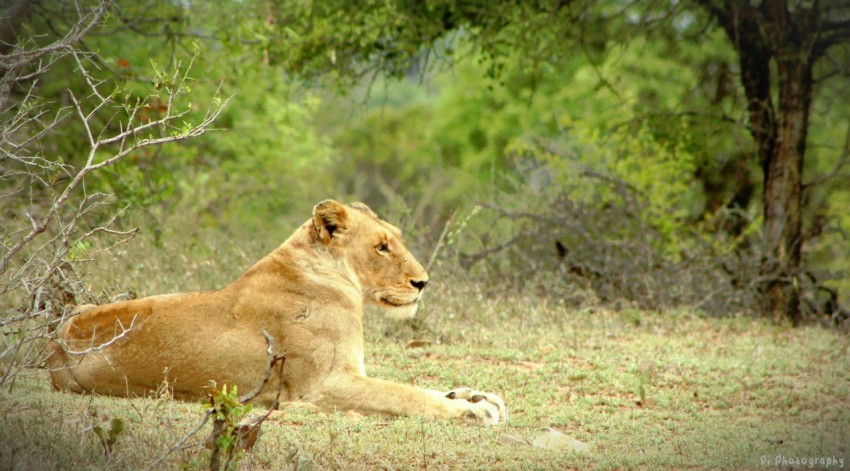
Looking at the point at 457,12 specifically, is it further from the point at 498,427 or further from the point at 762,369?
the point at 498,427

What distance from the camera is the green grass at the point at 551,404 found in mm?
4941

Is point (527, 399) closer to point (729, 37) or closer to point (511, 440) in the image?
point (511, 440)

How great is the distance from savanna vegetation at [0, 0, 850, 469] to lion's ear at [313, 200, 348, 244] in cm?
106

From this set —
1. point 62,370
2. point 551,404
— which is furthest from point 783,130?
point 62,370

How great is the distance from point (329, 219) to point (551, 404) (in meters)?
1.91

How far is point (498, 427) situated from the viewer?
579 centimetres

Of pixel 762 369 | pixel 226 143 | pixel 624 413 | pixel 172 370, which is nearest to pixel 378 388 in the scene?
pixel 172 370

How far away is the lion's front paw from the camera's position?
5.83 meters

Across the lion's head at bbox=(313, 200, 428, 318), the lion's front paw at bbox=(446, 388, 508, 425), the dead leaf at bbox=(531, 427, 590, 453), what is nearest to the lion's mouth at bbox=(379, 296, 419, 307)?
the lion's head at bbox=(313, 200, 428, 318)

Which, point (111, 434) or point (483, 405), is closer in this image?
point (111, 434)

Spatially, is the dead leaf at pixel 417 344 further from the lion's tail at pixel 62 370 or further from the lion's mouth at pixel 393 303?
the lion's tail at pixel 62 370

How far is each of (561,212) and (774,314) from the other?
9.28 ft

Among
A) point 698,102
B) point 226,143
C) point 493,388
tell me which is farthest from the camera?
point 226,143

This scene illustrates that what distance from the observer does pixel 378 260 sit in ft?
20.8
